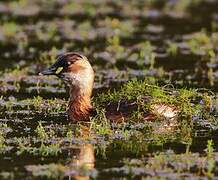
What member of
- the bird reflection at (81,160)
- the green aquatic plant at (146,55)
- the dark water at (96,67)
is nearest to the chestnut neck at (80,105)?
the dark water at (96,67)

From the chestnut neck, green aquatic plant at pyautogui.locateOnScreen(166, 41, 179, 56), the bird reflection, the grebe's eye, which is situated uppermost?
green aquatic plant at pyautogui.locateOnScreen(166, 41, 179, 56)

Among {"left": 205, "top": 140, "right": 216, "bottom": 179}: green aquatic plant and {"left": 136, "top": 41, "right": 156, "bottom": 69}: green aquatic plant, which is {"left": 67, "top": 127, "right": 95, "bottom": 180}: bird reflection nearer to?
{"left": 205, "top": 140, "right": 216, "bottom": 179}: green aquatic plant

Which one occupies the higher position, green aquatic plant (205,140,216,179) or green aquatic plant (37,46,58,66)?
green aquatic plant (37,46,58,66)

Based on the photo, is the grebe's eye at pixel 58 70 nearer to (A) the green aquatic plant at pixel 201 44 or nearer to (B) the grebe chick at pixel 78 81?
(B) the grebe chick at pixel 78 81

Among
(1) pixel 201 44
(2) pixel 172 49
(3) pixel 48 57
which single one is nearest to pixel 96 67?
(3) pixel 48 57

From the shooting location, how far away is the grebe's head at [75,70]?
1339 centimetres

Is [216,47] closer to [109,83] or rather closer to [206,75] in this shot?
[206,75]

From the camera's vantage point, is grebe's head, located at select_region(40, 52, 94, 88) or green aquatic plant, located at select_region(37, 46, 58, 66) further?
green aquatic plant, located at select_region(37, 46, 58, 66)

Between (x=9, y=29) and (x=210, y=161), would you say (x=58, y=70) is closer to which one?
(x=210, y=161)

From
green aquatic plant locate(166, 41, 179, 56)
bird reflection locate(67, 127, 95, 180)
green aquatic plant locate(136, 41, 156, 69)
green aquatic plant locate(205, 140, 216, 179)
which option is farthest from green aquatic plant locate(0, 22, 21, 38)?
green aquatic plant locate(205, 140, 216, 179)

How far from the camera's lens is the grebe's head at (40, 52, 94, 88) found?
43.9 feet

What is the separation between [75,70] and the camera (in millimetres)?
13414

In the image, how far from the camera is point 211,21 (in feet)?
74.2

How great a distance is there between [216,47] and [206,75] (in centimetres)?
271
